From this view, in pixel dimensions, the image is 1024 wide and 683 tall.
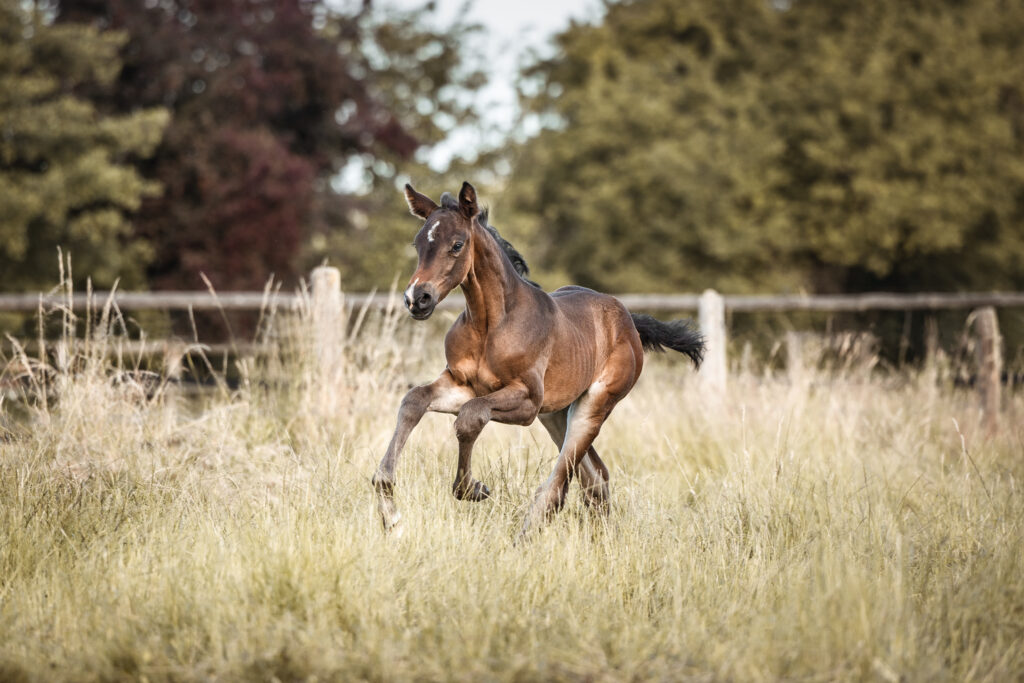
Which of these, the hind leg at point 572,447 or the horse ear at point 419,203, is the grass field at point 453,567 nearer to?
the hind leg at point 572,447

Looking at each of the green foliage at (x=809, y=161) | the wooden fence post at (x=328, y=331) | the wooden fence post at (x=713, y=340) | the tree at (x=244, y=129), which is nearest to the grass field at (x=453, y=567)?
the wooden fence post at (x=328, y=331)

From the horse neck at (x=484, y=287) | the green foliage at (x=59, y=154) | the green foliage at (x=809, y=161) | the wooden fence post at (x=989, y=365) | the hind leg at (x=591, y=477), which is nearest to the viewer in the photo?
the horse neck at (x=484, y=287)

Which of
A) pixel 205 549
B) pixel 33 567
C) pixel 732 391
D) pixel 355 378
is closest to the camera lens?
pixel 205 549

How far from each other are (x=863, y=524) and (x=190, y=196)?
54.0 feet

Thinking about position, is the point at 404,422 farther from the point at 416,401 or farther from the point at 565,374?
the point at 565,374

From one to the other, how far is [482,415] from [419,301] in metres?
0.60

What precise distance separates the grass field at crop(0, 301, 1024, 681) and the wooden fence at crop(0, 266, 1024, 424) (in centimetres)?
146

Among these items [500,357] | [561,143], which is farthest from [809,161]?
[500,357]

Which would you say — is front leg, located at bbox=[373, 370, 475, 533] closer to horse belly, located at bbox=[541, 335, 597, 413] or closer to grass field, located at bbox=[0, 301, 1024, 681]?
grass field, located at bbox=[0, 301, 1024, 681]

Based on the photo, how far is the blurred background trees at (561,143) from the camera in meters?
16.9

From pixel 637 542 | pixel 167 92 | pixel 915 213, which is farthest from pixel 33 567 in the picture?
pixel 915 213

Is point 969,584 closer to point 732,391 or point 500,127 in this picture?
point 732,391

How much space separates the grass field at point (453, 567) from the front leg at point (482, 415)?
0.53 feet

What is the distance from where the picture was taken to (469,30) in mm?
28797
